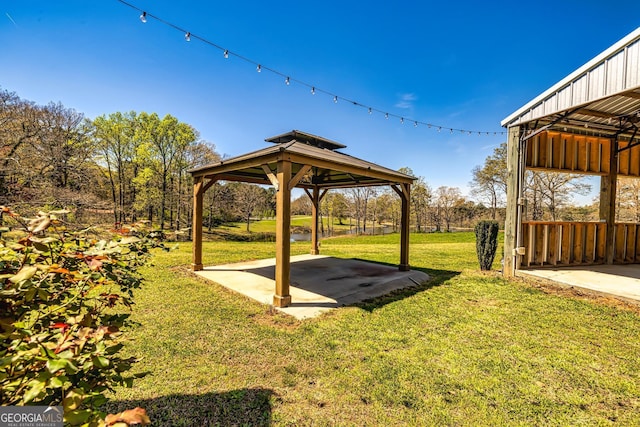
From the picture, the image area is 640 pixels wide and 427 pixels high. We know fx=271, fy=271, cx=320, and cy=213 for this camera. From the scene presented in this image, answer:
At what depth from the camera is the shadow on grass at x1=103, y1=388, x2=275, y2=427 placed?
2162 mm

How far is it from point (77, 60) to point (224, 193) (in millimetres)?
17646

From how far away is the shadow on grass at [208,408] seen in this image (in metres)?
2.16

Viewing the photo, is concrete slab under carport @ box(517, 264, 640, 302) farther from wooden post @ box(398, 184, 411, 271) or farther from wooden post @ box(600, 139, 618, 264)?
wooden post @ box(398, 184, 411, 271)

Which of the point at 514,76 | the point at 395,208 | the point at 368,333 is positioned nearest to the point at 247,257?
the point at 368,333

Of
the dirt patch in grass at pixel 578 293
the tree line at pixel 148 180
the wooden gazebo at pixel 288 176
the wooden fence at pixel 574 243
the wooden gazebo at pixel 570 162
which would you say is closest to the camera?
the dirt patch in grass at pixel 578 293

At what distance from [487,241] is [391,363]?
565cm

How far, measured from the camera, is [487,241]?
721 centimetres

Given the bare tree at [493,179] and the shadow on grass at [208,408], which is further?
the bare tree at [493,179]

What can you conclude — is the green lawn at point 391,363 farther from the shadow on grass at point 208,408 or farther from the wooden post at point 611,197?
the wooden post at point 611,197

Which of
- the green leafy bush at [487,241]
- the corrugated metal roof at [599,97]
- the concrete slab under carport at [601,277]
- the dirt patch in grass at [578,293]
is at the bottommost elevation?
the dirt patch in grass at [578,293]

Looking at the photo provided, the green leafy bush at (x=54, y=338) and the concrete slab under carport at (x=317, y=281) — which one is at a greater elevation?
the green leafy bush at (x=54, y=338)

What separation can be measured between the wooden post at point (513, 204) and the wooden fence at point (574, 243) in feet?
0.97

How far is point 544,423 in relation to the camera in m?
2.17

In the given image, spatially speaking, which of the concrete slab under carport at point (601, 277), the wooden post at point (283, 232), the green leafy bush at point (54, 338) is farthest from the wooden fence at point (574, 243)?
the green leafy bush at point (54, 338)
